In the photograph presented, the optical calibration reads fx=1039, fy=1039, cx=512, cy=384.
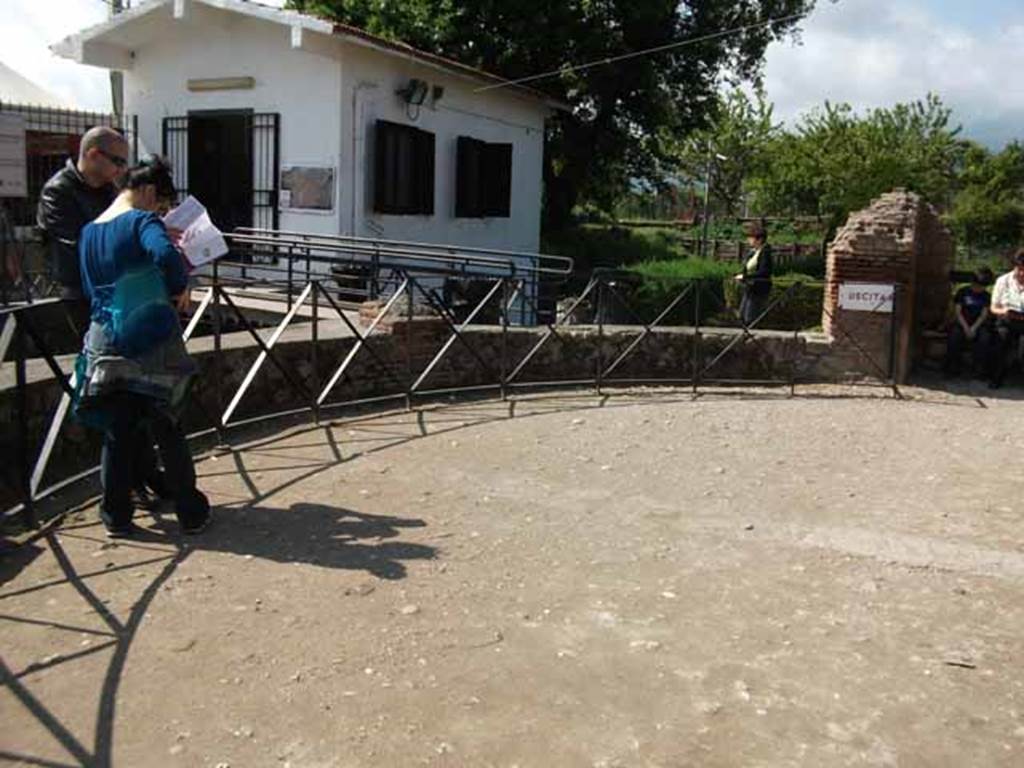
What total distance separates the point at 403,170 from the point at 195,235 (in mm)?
9426

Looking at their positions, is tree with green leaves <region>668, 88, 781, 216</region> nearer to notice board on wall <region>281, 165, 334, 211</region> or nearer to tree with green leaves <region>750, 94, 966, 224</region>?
tree with green leaves <region>750, 94, 966, 224</region>

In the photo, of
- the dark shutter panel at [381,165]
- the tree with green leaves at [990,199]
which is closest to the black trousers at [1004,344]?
the dark shutter panel at [381,165]

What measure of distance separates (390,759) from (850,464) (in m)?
4.48

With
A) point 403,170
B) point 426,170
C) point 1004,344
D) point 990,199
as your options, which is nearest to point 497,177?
point 426,170

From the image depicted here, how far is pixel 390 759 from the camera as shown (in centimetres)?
291

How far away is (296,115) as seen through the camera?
43.3ft

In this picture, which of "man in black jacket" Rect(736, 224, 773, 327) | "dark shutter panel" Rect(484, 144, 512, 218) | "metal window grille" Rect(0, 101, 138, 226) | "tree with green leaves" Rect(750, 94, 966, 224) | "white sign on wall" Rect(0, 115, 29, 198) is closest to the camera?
"white sign on wall" Rect(0, 115, 29, 198)

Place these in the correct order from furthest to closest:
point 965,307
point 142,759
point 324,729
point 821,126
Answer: point 821,126 < point 965,307 < point 324,729 < point 142,759

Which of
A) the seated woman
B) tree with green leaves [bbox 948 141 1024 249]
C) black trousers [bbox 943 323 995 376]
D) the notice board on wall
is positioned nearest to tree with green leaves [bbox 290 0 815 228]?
the notice board on wall

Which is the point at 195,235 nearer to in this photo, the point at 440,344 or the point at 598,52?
the point at 440,344

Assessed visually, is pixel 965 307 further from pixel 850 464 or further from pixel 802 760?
pixel 802 760

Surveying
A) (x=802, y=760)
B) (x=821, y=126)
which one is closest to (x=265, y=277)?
(x=802, y=760)

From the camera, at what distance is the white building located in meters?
13.0

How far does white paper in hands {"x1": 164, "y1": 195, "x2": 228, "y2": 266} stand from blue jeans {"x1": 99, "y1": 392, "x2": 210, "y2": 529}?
77 centimetres
